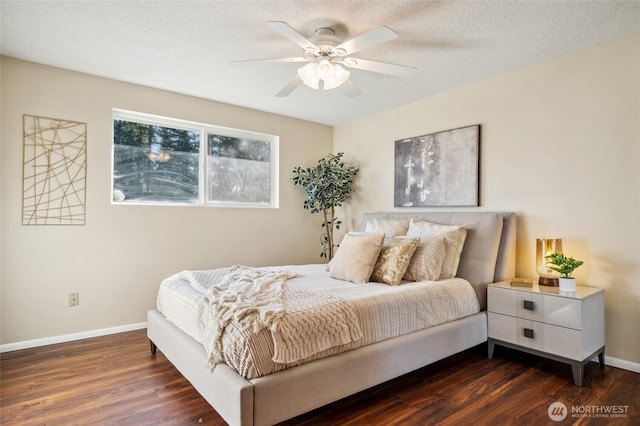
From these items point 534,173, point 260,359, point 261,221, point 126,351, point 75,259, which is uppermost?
point 534,173

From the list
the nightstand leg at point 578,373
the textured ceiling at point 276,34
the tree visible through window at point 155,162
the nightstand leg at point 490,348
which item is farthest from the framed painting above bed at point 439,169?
the tree visible through window at point 155,162

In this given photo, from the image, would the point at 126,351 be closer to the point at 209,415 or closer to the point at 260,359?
the point at 209,415

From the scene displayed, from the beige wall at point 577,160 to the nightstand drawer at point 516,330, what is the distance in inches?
24.4

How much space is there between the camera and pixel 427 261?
112 inches

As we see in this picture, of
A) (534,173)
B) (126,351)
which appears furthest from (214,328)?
(534,173)

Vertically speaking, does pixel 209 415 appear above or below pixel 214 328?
below

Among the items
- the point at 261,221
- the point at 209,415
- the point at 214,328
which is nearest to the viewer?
the point at 214,328

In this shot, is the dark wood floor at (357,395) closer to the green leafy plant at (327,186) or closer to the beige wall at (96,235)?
the beige wall at (96,235)

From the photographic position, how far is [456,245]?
302 cm

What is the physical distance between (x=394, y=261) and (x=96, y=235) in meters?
2.80

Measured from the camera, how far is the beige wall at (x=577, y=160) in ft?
8.29

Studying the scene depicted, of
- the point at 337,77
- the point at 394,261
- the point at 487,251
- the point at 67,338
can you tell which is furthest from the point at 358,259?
the point at 67,338

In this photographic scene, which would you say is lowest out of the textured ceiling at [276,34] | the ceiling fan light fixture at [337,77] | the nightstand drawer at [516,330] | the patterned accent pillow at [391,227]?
the nightstand drawer at [516,330]

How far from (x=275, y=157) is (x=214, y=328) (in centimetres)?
314
